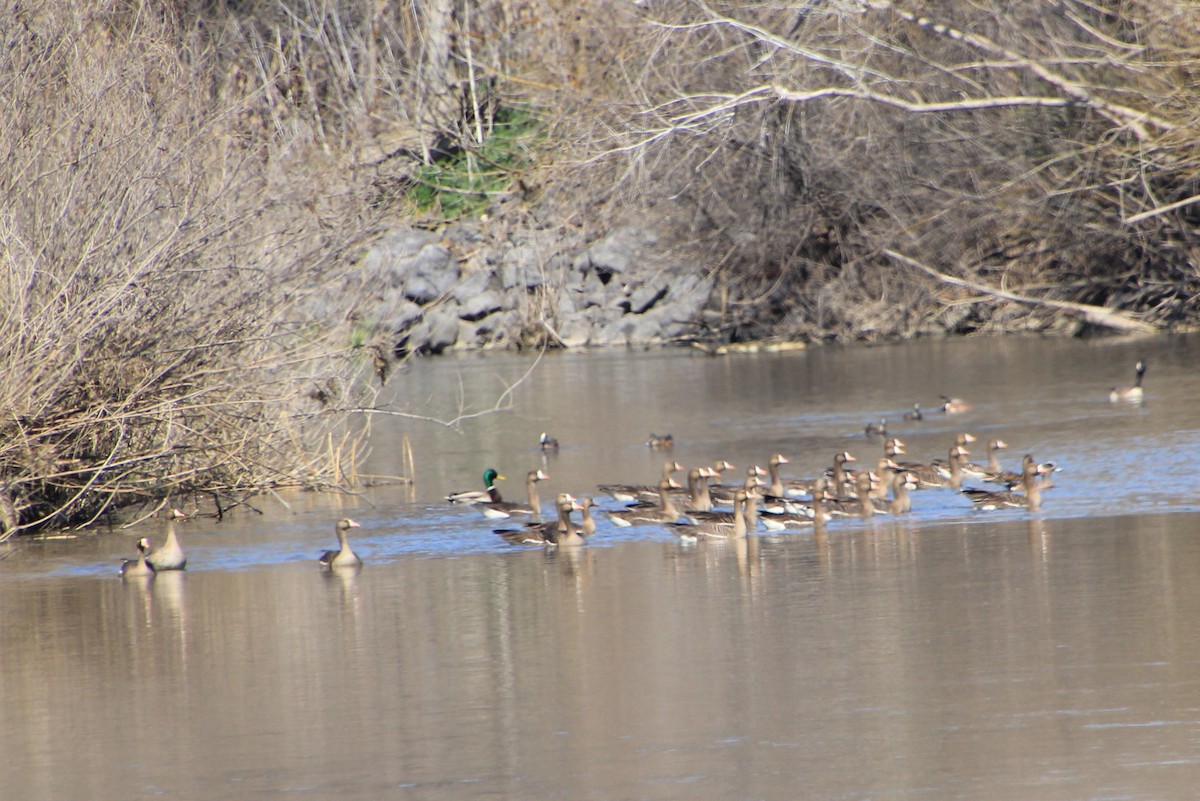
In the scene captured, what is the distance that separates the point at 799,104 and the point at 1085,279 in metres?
6.26

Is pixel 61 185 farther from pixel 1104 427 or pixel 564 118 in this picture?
pixel 564 118

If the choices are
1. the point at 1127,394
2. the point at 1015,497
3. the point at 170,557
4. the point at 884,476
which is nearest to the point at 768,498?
the point at 884,476

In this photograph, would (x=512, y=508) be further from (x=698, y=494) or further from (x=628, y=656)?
(x=628, y=656)

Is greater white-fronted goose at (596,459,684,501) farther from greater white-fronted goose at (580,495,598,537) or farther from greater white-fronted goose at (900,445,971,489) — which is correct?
greater white-fronted goose at (900,445,971,489)

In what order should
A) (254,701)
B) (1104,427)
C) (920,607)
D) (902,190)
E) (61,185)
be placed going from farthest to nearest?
(902,190) → (1104,427) → (61,185) → (920,607) → (254,701)

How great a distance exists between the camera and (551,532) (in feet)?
45.3

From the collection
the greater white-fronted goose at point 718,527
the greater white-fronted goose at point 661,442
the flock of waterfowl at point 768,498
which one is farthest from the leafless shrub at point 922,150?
the greater white-fronted goose at point 718,527

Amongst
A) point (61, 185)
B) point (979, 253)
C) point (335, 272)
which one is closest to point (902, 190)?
point (979, 253)

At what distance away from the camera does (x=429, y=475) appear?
62.0 feet

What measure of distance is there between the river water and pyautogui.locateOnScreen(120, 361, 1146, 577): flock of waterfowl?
196 mm

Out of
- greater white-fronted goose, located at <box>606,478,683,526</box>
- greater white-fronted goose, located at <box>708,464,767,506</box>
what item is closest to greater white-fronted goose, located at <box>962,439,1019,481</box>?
greater white-fronted goose, located at <box>708,464,767,506</box>

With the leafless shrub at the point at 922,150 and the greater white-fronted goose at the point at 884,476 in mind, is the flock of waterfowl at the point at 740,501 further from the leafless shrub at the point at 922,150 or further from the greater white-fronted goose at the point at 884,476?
the leafless shrub at the point at 922,150

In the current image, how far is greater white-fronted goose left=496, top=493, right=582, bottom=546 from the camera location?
13.8 meters

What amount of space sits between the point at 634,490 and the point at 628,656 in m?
6.53
